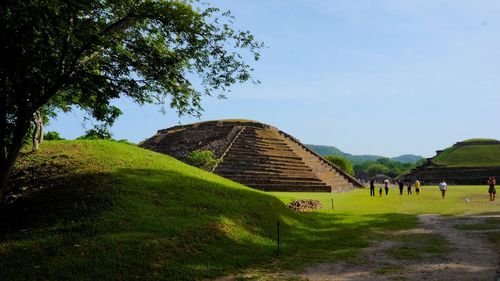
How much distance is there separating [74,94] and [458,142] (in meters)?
84.7

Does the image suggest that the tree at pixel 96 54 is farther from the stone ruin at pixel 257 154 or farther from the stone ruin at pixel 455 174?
the stone ruin at pixel 455 174

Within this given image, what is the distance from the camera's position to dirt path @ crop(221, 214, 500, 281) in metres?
8.84

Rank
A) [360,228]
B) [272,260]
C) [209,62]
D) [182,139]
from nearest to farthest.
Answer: [272,260] → [209,62] → [360,228] → [182,139]

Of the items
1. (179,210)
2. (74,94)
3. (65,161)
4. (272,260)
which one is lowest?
(272,260)

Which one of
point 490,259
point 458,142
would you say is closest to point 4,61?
point 490,259

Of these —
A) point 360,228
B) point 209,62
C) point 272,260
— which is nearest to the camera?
point 272,260

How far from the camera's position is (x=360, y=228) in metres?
15.7

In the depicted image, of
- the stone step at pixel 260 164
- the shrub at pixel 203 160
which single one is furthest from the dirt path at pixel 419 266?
the shrub at pixel 203 160

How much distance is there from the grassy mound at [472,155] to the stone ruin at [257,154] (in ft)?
90.9

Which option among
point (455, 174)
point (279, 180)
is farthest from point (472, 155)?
point (279, 180)

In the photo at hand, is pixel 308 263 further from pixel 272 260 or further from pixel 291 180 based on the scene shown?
pixel 291 180

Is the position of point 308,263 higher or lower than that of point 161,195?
lower

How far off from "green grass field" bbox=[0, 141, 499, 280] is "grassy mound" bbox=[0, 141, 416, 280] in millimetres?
30

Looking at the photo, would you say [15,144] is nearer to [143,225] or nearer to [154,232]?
[143,225]
